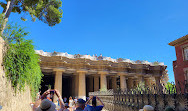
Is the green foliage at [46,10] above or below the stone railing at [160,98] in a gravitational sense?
above

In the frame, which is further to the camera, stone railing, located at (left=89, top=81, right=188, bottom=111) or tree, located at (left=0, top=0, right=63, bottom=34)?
tree, located at (left=0, top=0, right=63, bottom=34)

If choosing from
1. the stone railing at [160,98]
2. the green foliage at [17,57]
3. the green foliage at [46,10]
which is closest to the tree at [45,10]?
the green foliage at [46,10]

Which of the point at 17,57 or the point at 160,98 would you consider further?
the point at 17,57

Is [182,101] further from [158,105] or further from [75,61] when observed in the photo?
[75,61]

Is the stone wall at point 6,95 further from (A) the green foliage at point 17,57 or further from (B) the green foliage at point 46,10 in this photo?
(B) the green foliage at point 46,10

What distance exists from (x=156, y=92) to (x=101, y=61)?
2606 centimetres

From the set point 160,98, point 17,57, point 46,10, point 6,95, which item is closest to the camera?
point 160,98

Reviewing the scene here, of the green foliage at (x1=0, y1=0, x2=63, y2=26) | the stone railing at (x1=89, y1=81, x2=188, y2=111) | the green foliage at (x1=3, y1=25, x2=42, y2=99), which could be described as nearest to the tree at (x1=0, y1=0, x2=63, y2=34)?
the green foliage at (x1=0, y1=0, x2=63, y2=26)

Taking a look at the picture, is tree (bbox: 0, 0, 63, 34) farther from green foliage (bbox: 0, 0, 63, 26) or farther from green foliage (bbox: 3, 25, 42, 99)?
green foliage (bbox: 3, 25, 42, 99)

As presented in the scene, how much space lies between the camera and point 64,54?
95.0 feet

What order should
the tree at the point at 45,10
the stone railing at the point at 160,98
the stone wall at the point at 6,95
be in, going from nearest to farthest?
the stone railing at the point at 160,98
the stone wall at the point at 6,95
the tree at the point at 45,10

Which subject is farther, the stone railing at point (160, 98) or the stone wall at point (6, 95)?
the stone wall at point (6, 95)

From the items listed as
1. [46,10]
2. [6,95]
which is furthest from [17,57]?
[46,10]

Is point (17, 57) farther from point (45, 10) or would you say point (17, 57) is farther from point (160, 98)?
point (45, 10)
